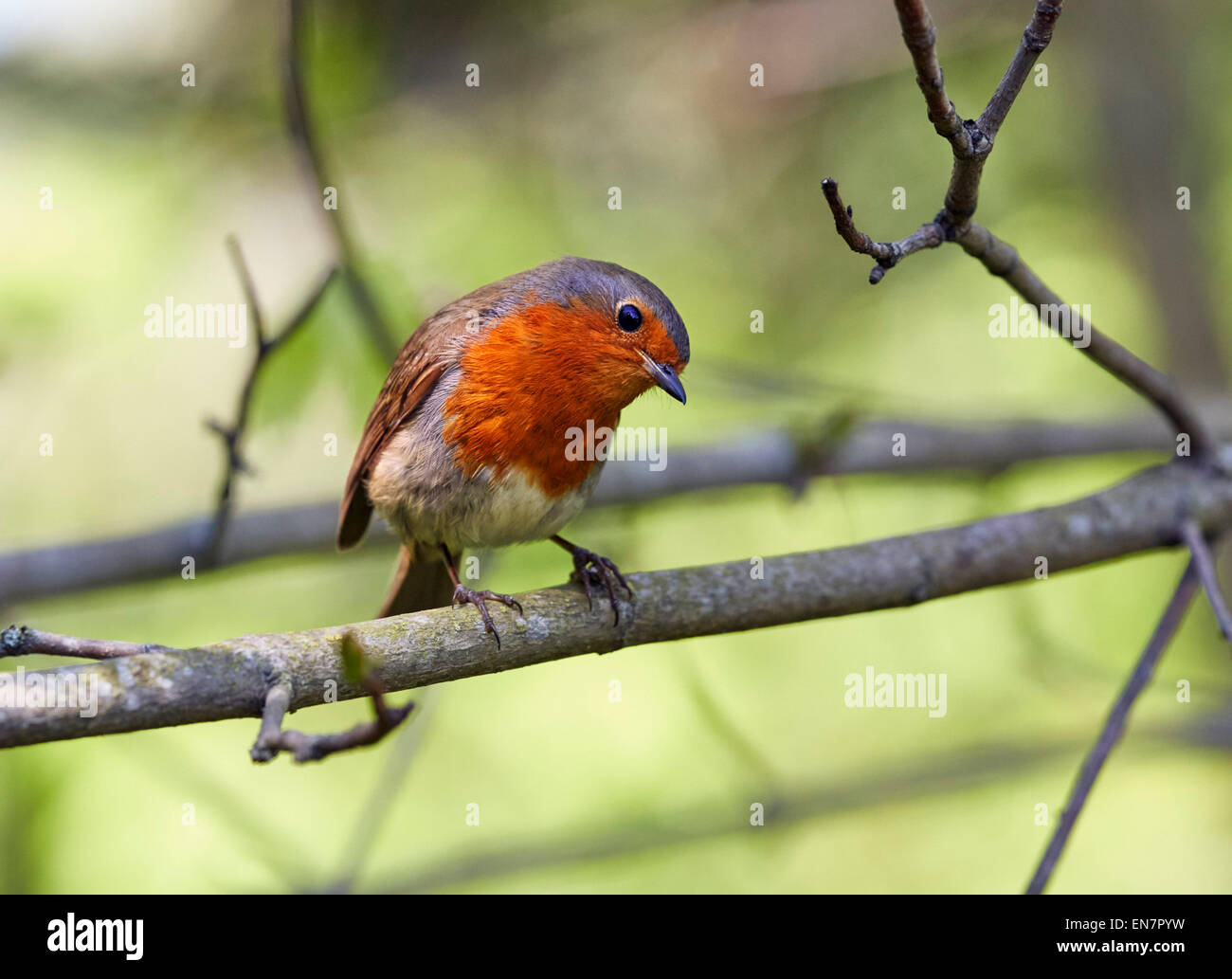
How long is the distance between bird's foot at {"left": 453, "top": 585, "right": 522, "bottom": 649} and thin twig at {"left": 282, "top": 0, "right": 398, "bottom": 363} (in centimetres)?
128

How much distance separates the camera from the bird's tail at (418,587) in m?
4.28

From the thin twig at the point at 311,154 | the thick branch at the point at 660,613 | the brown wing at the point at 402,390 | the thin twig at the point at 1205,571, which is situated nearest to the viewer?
the thick branch at the point at 660,613

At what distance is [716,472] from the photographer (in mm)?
4797

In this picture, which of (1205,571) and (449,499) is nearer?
(1205,571)

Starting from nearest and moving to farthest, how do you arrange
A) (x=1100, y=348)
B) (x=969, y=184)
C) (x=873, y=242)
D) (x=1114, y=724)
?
(x=873, y=242) < (x=969, y=184) < (x=1114, y=724) < (x=1100, y=348)

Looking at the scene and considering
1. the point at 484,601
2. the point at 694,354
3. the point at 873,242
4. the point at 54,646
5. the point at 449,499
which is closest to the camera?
the point at 54,646

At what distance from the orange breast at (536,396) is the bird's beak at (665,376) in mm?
105

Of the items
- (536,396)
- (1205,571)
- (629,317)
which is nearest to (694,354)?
(629,317)

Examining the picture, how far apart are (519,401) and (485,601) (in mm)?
950

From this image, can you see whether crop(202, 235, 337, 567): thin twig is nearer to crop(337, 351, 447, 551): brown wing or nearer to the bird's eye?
crop(337, 351, 447, 551): brown wing

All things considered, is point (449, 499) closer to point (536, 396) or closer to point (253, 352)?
point (536, 396)

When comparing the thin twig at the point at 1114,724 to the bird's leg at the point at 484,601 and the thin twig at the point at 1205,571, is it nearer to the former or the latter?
the thin twig at the point at 1205,571

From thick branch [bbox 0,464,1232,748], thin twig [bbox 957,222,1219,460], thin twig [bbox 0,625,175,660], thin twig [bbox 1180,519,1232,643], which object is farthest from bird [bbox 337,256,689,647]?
thin twig [bbox 1180,519,1232,643]

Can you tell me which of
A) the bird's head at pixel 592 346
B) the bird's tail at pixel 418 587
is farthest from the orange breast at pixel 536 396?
the bird's tail at pixel 418 587
